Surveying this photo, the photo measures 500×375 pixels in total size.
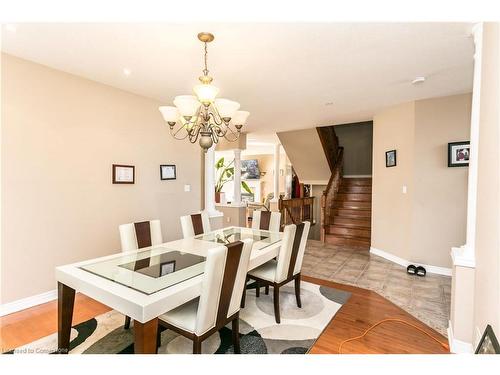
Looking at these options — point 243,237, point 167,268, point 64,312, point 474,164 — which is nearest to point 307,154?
point 243,237

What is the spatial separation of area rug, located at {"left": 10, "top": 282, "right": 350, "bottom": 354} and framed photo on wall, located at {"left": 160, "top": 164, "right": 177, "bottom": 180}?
6.61ft

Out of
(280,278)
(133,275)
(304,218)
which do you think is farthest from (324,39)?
(304,218)

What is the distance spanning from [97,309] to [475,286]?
11.1ft

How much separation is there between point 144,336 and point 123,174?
2.58 metres

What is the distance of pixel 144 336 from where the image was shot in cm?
130

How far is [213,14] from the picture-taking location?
1.08m

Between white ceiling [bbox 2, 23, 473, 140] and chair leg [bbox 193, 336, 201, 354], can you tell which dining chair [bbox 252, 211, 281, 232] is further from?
chair leg [bbox 193, 336, 201, 354]

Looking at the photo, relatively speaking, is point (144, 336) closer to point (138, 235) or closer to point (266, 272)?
point (138, 235)

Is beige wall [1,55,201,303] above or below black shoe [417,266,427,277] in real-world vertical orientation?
above

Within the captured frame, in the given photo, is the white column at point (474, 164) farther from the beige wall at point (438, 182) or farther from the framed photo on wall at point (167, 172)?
the framed photo on wall at point (167, 172)

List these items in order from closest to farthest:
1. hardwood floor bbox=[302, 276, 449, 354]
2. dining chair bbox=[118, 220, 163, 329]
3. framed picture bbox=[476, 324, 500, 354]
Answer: framed picture bbox=[476, 324, 500, 354]
hardwood floor bbox=[302, 276, 449, 354]
dining chair bbox=[118, 220, 163, 329]

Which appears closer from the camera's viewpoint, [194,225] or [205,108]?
[205,108]

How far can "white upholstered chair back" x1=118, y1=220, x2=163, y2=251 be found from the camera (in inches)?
92.0

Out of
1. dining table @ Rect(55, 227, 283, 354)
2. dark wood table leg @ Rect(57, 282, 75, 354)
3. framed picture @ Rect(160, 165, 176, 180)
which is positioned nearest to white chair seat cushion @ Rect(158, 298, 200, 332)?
dining table @ Rect(55, 227, 283, 354)
